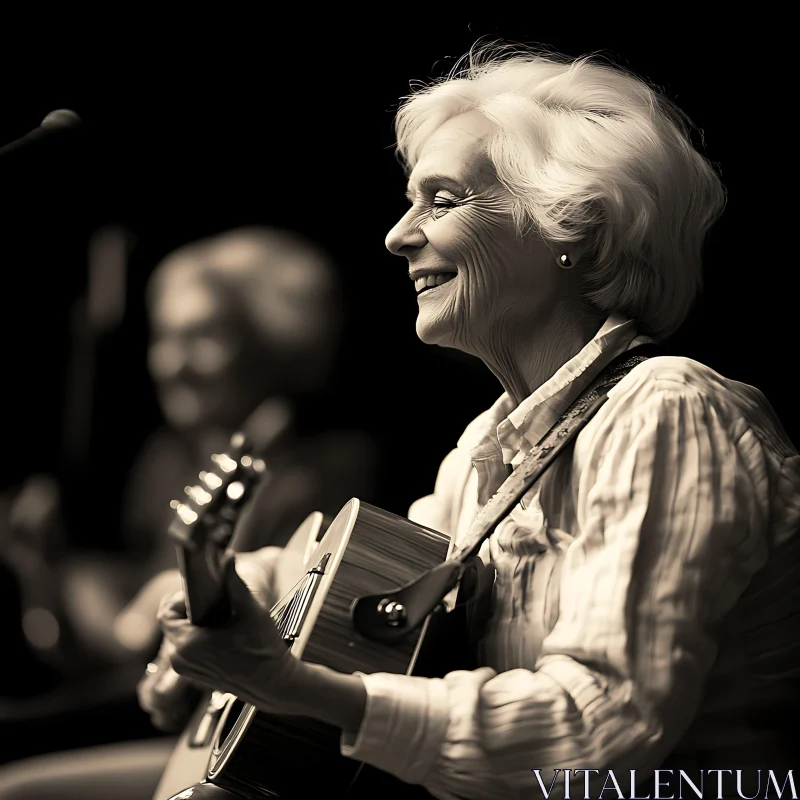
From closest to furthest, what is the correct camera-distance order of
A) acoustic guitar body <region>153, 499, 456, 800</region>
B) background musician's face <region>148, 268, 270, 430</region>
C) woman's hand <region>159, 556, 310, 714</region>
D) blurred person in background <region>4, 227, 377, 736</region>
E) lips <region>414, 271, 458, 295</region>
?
woman's hand <region>159, 556, 310, 714</region>
acoustic guitar body <region>153, 499, 456, 800</region>
lips <region>414, 271, 458, 295</region>
blurred person in background <region>4, 227, 377, 736</region>
background musician's face <region>148, 268, 270, 430</region>

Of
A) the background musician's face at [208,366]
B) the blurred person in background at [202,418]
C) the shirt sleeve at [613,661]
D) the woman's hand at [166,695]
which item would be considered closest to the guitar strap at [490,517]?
the shirt sleeve at [613,661]

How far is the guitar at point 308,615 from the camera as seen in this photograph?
3.72 feet

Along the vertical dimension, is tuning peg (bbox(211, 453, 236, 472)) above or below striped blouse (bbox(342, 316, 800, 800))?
above

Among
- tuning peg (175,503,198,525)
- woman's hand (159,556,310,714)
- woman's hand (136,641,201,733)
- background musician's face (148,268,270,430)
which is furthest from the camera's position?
background musician's face (148,268,270,430)

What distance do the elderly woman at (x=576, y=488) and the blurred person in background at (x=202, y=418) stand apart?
101 centimetres

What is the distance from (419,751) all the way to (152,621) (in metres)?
1.88

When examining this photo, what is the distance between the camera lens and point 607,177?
1.64 metres

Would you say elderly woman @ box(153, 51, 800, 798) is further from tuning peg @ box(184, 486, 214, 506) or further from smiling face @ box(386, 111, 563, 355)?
tuning peg @ box(184, 486, 214, 506)

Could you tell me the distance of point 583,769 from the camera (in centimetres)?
126

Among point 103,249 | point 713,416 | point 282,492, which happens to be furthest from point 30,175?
point 713,416

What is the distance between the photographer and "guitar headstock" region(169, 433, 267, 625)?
43.9 inches

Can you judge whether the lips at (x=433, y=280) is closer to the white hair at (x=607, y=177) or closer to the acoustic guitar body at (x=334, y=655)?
the white hair at (x=607, y=177)

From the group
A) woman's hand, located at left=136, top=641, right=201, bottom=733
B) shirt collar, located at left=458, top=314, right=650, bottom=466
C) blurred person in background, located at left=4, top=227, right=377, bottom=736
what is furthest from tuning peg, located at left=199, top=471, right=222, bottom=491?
blurred person in background, located at left=4, top=227, right=377, bottom=736

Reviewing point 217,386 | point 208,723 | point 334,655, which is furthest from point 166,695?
point 217,386
